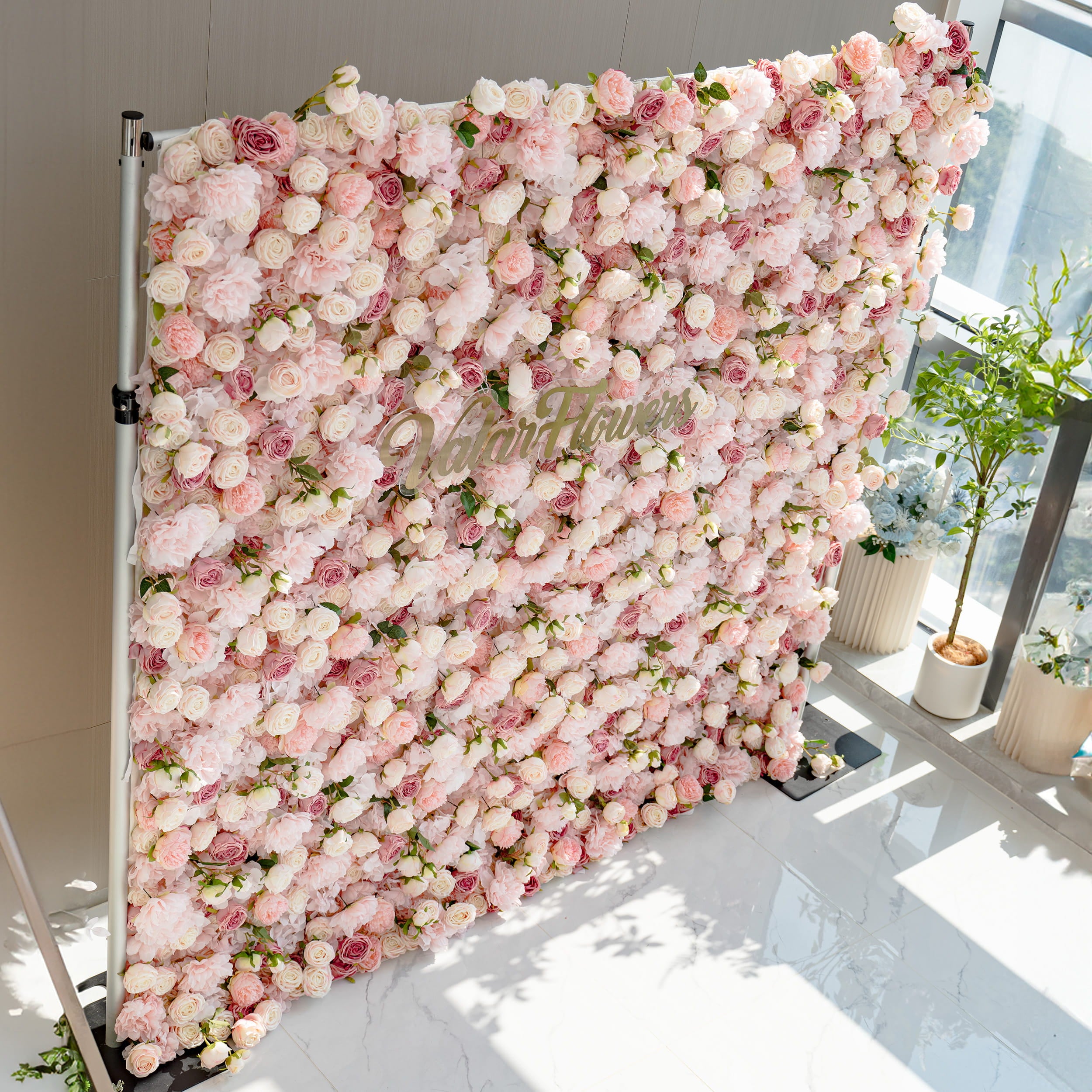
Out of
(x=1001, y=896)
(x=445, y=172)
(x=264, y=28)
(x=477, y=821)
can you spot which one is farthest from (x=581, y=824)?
(x=264, y=28)

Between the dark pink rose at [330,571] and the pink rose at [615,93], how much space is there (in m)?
1.08

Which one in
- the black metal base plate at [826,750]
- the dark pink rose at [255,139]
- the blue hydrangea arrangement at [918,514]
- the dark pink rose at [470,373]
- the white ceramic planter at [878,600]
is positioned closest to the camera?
the dark pink rose at [255,139]

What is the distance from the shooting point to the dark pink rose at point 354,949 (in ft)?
10.2

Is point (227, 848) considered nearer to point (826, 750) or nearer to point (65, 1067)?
point (65, 1067)

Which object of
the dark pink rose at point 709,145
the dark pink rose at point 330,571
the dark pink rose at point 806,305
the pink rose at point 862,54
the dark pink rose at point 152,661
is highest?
the pink rose at point 862,54

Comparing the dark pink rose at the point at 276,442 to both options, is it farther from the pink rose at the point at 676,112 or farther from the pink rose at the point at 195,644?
the pink rose at the point at 676,112

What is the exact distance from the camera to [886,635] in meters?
4.60

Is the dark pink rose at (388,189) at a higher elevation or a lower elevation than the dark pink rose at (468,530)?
higher

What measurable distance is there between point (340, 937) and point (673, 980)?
2.92 feet

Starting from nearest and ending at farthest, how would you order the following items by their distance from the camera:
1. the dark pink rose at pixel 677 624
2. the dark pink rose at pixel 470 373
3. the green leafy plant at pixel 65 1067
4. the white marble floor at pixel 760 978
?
the dark pink rose at pixel 470 373
the green leafy plant at pixel 65 1067
the white marble floor at pixel 760 978
the dark pink rose at pixel 677 624

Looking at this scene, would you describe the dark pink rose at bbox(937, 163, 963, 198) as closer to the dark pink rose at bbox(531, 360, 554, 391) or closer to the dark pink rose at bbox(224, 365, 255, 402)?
the dark pink rose at bbox(531, 360, 554, 391)

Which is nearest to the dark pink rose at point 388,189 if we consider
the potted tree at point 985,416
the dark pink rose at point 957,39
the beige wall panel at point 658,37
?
the beige wall panel at point 658,37

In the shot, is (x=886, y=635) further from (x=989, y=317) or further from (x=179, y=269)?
(x=179, y=269)

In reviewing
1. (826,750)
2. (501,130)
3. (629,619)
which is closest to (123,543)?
(501,130)
